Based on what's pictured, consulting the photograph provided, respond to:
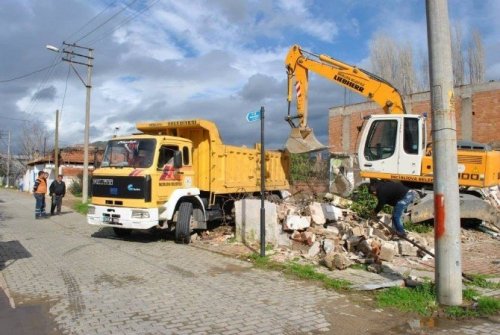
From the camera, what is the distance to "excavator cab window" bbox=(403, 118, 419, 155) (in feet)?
40.4

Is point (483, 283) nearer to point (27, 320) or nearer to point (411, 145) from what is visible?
point (411, 145)

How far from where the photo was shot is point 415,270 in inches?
348

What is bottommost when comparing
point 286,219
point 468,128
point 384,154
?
point 286,219

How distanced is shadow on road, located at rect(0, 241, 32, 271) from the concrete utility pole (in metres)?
7.64

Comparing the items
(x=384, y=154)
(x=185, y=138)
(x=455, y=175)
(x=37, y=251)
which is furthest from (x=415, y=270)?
(x=37, y=251)

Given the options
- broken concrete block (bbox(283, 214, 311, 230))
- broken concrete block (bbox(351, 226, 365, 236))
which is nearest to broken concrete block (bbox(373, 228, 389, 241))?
broken concrete block (bbox(351, 226, 365, 236))

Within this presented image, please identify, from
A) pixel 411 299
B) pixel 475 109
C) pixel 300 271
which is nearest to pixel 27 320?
pixel 300 271

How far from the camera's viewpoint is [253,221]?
11.6 m

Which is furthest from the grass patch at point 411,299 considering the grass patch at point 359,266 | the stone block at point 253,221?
the stone block at point 253,221

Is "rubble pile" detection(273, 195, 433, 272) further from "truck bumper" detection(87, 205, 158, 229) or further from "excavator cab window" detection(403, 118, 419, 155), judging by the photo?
"truck bumper" detection(87, 205, 158, 229)

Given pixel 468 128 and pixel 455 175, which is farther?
pixel 468 128

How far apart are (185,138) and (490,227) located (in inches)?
344

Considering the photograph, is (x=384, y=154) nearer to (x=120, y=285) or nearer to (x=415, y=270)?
(x=415, y=270)

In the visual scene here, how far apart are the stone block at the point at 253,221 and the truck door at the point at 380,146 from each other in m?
3.23
